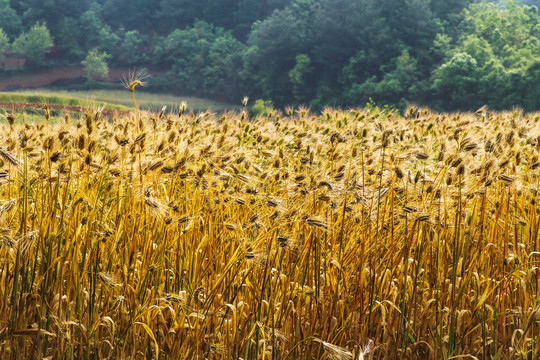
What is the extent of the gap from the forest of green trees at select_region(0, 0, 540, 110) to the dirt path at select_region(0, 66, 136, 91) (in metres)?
0.91

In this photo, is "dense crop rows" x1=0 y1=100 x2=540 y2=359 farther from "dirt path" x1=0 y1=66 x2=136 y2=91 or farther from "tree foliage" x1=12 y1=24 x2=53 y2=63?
"tree foliage" x1=12 y1=24 x2=53 y2=63

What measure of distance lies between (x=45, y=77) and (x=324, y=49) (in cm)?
2752

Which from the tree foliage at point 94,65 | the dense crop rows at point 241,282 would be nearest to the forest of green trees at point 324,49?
the tree foliage at point 94,65

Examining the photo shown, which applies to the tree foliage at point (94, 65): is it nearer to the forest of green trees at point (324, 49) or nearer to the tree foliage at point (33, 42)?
the forest of green trees at point (324, 49)

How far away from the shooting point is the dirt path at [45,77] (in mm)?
47375

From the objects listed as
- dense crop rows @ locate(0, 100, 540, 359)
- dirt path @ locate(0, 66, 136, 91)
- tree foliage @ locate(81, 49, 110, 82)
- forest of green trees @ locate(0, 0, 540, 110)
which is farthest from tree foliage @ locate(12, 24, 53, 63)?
dense crop rows @ locate(0, 100, 540, 359)

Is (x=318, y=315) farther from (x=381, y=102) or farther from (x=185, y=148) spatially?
(x=381, y=102)

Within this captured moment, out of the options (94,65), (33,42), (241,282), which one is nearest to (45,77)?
(33,42)

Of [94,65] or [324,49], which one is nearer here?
[324,49]

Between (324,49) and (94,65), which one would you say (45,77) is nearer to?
(94,65)

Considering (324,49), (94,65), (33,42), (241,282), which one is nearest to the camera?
(241,282)

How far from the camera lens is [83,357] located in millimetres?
2201

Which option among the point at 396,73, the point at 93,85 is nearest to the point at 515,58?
the point at 396,73

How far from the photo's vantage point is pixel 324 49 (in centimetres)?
4081
